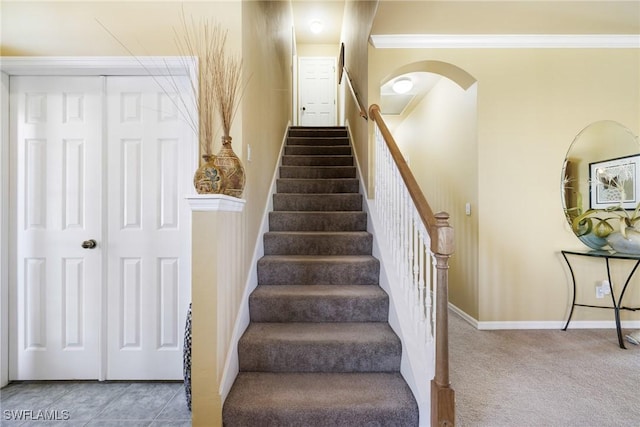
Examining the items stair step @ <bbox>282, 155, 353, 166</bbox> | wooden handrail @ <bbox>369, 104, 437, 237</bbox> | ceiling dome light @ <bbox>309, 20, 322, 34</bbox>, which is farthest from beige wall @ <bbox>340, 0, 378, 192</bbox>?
ceiling dome light @ <bbox>309, 20, 322, 34</bbox>

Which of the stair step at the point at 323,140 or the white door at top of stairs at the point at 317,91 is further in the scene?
the white door at top of stairs at the point at 317,91

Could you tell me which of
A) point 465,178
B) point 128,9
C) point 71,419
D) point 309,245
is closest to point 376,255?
point 309,245

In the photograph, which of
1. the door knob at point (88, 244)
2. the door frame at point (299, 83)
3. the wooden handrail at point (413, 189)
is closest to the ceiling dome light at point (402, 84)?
the wooden handrail at point (413, 189)

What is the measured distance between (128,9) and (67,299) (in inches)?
74.6

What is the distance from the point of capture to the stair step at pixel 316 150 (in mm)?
3977

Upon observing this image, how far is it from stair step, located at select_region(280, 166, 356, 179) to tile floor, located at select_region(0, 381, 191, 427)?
7.32 ft

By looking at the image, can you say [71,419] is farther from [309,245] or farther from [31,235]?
[309,245]

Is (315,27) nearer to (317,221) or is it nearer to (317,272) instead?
(317,221)

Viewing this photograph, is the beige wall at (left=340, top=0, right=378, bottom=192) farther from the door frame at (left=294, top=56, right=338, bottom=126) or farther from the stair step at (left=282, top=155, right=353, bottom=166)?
the door frame at (left=294, top=56, right=338, bottom=126)

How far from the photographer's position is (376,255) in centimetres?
239

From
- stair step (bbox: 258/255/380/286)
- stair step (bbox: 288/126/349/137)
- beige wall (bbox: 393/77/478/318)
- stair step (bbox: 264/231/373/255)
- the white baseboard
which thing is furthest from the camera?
stair step (bbox: 288/126/349/137)

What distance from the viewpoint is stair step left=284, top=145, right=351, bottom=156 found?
3977 mm

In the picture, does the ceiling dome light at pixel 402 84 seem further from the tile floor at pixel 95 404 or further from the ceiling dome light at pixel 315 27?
the tile floor at pixel 95 404
